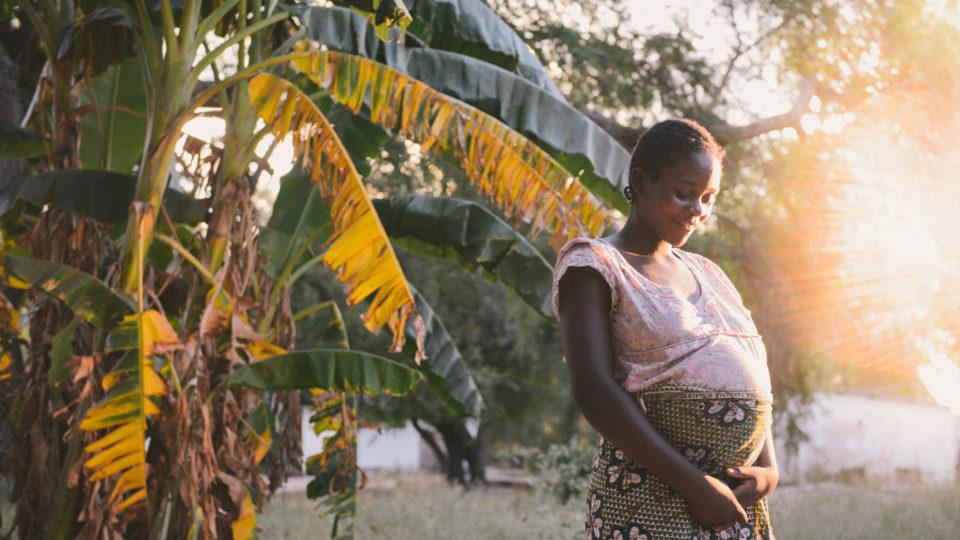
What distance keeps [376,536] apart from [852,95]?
836 centimetres

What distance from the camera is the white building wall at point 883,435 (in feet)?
130

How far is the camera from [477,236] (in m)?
7.71

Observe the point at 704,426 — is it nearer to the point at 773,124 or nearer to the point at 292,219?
the point at 292,219

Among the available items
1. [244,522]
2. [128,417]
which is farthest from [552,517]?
[128,417]

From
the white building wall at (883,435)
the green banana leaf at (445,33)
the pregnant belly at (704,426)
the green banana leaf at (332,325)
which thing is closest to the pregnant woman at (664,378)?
the pregnant belly at (704,426)

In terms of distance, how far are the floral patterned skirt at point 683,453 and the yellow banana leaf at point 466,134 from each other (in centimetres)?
359

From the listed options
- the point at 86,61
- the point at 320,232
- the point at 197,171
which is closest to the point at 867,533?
the point at 320,232

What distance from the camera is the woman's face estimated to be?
2.50m

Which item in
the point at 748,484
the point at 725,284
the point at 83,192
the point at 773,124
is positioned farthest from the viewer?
the point at 773,124

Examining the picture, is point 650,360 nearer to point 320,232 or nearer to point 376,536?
point 320,232

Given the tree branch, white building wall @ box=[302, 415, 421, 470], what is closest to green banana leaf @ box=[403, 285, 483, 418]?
the tree branch

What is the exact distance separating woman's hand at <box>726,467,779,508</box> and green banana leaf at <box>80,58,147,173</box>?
6085 millimetres

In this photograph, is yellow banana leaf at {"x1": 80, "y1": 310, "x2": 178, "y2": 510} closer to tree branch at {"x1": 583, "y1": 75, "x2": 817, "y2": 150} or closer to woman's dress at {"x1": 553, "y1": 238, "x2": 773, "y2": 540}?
woman's dress at {"x1": 553, "y1": 238, "x2": 773, "y2": 540}

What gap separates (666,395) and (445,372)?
6418 millimetres
